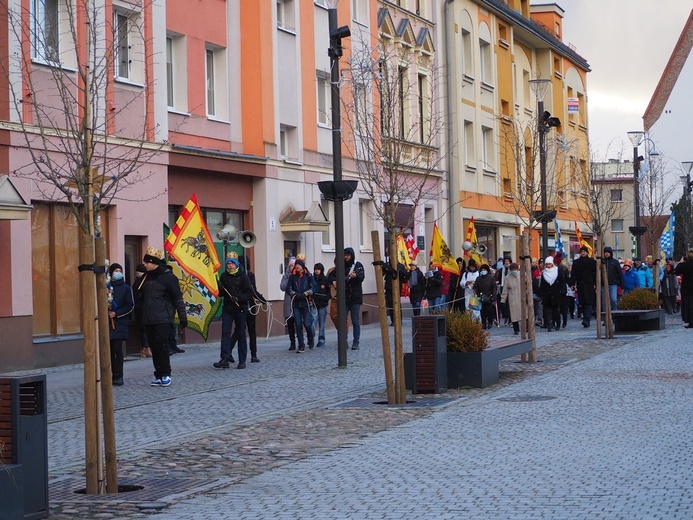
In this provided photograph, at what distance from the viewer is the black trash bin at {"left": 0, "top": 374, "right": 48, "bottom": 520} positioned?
748cm

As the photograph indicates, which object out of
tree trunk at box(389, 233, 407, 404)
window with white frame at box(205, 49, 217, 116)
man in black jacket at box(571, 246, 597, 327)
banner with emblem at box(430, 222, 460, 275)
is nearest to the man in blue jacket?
man in black jacket at box(571, 246, 597, 327)

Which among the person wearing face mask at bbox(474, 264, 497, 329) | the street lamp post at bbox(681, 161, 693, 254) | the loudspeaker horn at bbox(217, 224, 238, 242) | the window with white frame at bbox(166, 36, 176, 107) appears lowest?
the person wearing face mask at bbox(474, 264, 497, 329)

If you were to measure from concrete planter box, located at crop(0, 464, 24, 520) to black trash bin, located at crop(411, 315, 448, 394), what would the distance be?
8340 millimetres

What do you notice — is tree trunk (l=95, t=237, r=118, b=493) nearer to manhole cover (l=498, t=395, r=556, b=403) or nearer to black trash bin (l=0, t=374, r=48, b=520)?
black trash bin (l=0, t=374, r=48, b=520)

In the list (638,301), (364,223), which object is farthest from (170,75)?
(638,301)

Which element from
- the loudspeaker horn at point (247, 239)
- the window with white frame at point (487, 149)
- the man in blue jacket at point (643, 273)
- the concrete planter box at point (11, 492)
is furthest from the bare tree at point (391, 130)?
the concrete planter box at point (11, 492)

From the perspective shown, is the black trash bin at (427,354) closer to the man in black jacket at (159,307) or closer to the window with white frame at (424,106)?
the man in black jacket at (159,307)

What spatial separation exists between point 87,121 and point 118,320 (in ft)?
26.6

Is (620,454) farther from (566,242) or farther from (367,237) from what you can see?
(566,242)

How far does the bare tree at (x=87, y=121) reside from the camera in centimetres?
916

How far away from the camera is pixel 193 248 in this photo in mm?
23047

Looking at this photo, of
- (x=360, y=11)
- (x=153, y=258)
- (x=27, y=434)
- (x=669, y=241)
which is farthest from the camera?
(x=669, y=241)

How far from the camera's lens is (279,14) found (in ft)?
103

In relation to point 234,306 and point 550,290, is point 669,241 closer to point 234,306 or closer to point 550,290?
point 550,290
